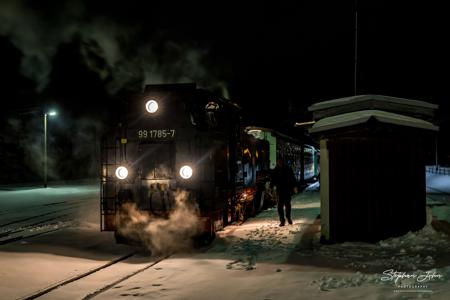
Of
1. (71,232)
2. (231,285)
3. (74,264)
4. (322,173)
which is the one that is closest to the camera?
(231,285)

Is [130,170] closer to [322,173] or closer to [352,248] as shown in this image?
[322,173]

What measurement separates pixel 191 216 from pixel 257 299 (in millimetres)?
4442

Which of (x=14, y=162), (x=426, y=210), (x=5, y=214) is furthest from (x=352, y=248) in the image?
(x=14, y=162)

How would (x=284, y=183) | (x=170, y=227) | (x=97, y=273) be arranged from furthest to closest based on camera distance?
(x=284, y=183) → (x=170, y=227) → (x=97, y=273)

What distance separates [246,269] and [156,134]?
167 inches

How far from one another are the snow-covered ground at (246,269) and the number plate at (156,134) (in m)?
2.49

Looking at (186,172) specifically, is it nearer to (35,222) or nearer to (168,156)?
(168,156)

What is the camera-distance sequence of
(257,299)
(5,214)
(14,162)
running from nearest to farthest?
(257,299)
(5,214)
(14,162)

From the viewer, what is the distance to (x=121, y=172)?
35.6 ft

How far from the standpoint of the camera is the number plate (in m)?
10.9

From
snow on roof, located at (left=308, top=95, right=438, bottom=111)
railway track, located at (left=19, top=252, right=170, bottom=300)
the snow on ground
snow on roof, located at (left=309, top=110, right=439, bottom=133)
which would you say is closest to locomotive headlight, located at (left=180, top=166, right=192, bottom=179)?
the snow on ground

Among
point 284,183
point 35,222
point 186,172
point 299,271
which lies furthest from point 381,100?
point 35,222

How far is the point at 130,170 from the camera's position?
11.0 m

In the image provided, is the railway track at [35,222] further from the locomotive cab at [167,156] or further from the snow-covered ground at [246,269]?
the locomotive cab at [167,156]
